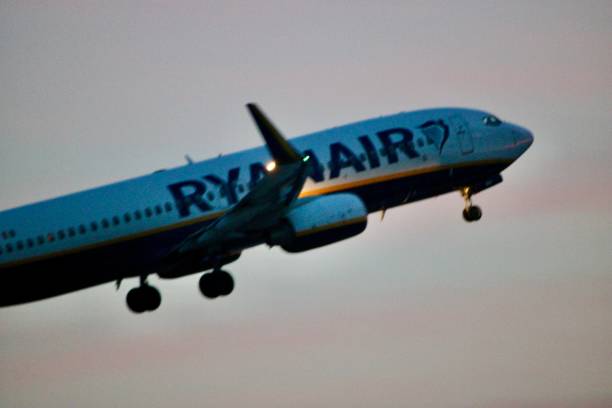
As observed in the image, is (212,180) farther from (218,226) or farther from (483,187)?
(483,187)

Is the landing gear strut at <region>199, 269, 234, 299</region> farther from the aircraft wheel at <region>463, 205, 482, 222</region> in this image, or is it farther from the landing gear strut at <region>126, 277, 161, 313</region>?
the aircraft wheel at <region>463, 205, 482, 222</region>

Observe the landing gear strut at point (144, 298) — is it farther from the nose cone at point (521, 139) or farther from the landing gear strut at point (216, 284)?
the nose cone at point (521, 139)

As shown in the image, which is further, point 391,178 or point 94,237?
point 391,178

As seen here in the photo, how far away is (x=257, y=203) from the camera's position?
42531mm

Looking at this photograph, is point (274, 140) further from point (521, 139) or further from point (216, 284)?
point (521, 139)

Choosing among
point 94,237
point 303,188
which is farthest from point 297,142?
point 94,237

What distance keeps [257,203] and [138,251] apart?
5.11 m

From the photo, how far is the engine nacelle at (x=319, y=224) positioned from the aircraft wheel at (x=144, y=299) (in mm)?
6265

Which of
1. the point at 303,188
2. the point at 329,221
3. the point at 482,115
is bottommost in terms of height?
the point at 329,221

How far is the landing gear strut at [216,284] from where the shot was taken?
46.2 metres

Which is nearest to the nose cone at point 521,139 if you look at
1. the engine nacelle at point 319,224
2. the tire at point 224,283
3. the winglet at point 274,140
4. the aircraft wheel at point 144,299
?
the engine nacelle at point 319,224

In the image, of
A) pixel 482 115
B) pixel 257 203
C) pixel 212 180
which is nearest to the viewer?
pixel 257 203

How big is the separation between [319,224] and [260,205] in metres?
2.12

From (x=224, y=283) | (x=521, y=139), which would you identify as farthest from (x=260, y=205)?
(x=521, y=139)
